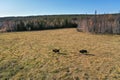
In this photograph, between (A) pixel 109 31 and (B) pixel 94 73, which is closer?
(B) pixel 94 73

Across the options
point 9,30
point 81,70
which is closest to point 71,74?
point 81,70

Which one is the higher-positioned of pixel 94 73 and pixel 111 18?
pixel 111 18

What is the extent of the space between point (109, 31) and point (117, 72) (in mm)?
14565

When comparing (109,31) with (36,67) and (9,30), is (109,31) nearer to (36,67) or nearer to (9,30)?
(36,67)

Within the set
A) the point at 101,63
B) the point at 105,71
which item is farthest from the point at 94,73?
the point at 101,63

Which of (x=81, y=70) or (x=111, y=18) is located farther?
(x=111, y=18)

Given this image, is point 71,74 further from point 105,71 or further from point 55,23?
point 55,23

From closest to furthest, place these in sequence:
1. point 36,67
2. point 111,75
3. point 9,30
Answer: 1. point 111,75
2. point 36,67
3. point 9,30

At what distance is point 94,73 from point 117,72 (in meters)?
0.86

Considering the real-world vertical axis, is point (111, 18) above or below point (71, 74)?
above

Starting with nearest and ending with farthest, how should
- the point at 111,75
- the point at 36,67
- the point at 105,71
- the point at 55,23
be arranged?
the point at 111,75, the point at 105,71, the point at 36,67, the point at 55,23

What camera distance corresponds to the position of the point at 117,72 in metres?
7.58

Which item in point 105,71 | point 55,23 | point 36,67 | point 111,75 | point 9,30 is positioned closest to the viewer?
point 111,75

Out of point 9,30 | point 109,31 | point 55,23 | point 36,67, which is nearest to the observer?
point 36,67
